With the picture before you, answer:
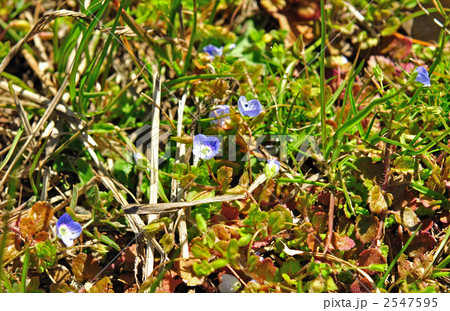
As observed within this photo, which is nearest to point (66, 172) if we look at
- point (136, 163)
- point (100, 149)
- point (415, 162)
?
point (100, 149)

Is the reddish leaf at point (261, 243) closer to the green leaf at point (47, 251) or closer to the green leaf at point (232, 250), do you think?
the green leaf at point (232, 250)

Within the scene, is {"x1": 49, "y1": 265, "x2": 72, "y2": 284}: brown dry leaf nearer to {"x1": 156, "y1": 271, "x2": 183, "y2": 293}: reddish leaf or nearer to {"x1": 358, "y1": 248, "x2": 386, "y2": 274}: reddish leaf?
{"x1": 156, "y1": 271, "x2": 183, "y2": 293}: reddish leaf

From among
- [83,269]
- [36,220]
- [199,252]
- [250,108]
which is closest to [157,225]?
[199,252]

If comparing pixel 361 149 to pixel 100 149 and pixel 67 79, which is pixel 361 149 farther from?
pixel 67 79

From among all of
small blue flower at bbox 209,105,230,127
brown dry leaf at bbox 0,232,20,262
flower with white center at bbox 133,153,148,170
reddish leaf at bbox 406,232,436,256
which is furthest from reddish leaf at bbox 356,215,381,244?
brown dry leaf at bbox 0,232,20,262

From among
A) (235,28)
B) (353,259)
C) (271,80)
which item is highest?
(235,28)

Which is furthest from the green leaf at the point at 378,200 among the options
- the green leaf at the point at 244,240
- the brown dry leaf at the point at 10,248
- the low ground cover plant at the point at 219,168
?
the brown dry leaf at the point at 10,248
